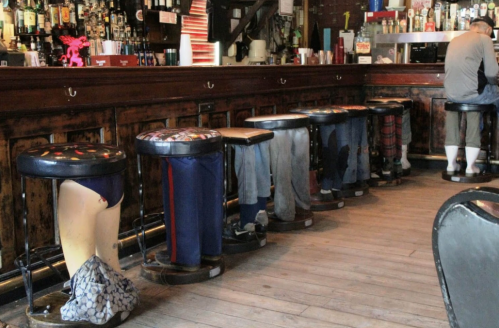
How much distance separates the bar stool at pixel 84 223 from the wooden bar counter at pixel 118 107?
0.96 feet

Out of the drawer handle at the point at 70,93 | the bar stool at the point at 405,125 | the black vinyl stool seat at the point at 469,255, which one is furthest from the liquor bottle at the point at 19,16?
the black vinyl stool seat at the point at 469,255

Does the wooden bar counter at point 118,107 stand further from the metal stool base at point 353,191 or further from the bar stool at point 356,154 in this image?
the metal stool base at point 353,191

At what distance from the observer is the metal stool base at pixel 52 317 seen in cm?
257

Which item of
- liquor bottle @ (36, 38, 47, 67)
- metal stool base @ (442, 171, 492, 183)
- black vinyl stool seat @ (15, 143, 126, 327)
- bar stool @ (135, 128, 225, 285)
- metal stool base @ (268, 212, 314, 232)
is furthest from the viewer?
metal stool base @ (442, 171, 492, 183)

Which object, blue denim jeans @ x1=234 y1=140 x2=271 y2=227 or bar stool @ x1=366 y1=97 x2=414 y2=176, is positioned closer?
blue denim jeans @ x1=234 y1=140 x2=271 y2=227

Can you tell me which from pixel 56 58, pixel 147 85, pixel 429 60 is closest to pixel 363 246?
pixel 147 85

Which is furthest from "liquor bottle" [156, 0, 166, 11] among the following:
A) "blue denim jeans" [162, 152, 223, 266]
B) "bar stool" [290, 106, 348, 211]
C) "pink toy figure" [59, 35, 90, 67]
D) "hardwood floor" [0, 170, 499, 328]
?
"blue denim jeans" [162, 152, 223, 266]

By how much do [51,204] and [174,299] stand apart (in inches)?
32.2

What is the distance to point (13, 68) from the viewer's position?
2773 mm

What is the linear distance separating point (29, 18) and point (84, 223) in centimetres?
255

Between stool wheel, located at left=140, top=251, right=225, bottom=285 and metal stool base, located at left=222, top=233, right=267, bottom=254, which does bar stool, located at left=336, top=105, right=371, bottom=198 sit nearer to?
metal stool base, located at left=222, top=233, right=267, bottom=254

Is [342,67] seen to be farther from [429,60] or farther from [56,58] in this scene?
[56,58]

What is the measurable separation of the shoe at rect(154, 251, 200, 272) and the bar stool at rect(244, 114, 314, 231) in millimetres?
994

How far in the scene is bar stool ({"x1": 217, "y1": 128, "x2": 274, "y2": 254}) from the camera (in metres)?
3.63
